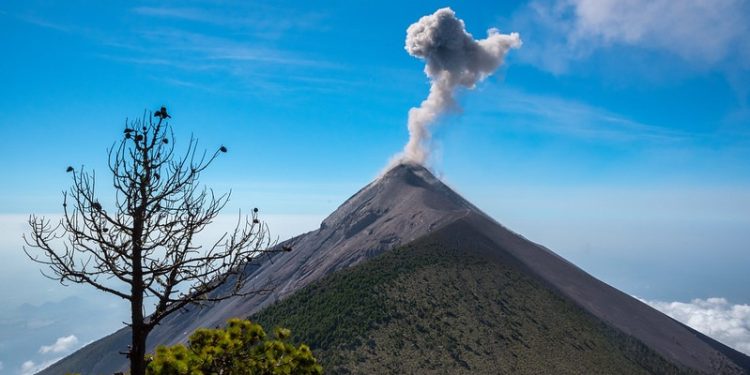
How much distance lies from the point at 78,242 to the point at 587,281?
159057mm

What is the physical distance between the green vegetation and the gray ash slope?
108m

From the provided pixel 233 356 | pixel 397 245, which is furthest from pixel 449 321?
pixel 233 356

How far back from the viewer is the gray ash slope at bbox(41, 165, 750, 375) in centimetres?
13000

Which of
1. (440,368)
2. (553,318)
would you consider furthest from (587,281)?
(440,368)

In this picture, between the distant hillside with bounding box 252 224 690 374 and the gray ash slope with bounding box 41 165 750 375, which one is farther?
the gray ash slope with bounding box 41 165 750 375

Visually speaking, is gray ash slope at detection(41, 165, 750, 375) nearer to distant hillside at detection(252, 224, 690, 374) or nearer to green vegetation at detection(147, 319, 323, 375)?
distant hillside at detection(252, 224, 690, 374)

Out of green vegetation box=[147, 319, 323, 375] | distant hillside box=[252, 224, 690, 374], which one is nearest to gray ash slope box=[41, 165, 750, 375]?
distant hillside box=[252, 224, 690, 374]

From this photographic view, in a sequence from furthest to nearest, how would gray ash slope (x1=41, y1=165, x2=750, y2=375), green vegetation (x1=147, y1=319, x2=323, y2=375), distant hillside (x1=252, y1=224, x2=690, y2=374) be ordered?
gray ash slope (x1=41, y1=165, x2=750, y2=375) < distant hillside (x1=252, y1=224, x2=690, y2=374) < green vegetation (x1=147, y1=319, x2=323, y2=375)

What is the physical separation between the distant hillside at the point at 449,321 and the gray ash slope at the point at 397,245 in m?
13.0

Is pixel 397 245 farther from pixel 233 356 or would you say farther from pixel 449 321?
pixel 233 356

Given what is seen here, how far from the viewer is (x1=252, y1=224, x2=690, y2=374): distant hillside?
8256 cm

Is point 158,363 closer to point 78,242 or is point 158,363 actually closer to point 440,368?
point 78,242

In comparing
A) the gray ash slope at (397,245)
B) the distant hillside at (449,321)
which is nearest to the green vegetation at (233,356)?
the distant hillside at (449,321)

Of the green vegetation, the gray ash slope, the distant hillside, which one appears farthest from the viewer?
the gray ash slope
